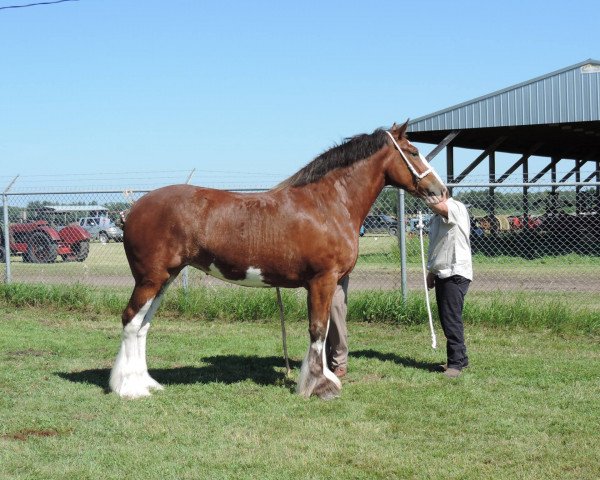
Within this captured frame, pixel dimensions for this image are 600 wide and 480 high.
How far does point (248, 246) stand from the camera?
665 cm

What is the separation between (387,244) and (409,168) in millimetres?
6039

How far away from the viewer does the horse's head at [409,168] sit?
6.99 meters

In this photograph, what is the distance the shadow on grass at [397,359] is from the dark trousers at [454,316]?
0.31 meters

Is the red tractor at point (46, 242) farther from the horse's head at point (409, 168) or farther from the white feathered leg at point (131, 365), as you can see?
the horse's head at point (409, 168)

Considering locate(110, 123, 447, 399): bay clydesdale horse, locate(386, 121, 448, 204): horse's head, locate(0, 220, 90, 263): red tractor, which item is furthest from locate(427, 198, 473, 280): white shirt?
locate(0, 220, 90, 263): red tractor

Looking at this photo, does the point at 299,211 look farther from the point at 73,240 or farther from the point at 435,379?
the point at 73,240

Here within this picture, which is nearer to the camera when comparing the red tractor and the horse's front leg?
the horse's front leg

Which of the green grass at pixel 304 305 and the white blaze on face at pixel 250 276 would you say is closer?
the white blaze on face at pixel 250 276

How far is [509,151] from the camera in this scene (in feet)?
104

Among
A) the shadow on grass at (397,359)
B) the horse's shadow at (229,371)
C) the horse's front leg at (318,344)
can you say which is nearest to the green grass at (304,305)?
the shadow on grass at (397,359)

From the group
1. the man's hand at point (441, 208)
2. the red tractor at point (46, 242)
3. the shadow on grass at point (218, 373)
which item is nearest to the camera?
the man's hand at point (441, 208)

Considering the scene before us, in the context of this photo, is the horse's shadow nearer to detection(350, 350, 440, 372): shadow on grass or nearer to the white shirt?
detection(350, 350, 440, 372): shadow on grass

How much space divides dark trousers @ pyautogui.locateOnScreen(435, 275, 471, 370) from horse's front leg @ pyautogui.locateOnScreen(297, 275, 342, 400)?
1.48m

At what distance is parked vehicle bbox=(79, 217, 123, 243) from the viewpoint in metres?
13.6
